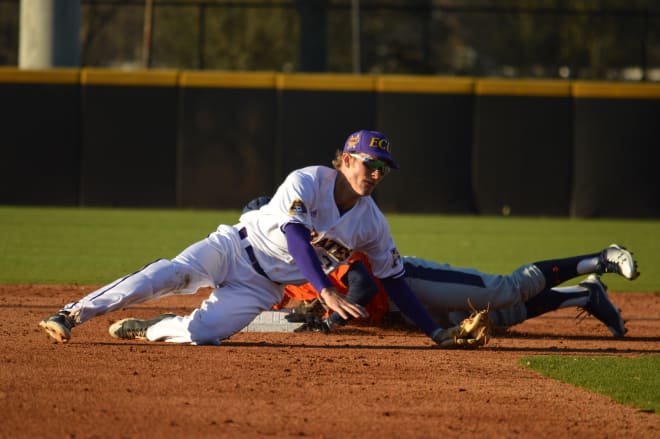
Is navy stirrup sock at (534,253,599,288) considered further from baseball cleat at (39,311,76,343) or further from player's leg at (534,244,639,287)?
baseball cleat at (39,311,76,343)

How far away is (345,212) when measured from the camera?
18.3 ft

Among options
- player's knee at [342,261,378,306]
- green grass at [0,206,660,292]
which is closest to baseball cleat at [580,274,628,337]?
player's knee at [342,261,378,306]

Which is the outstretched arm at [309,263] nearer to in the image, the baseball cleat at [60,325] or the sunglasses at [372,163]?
the sunglasses at [372,163]

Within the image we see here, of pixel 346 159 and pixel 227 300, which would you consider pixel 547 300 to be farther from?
pixel 227 300

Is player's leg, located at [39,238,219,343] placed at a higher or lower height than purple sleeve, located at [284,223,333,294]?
lower

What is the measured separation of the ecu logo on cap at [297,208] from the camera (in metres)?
5.30

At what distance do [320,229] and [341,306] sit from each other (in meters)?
0.68

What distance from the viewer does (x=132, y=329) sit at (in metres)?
5.98

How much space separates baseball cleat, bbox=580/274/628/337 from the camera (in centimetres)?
667

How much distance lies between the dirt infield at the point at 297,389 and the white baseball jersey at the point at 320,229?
0.50 meters

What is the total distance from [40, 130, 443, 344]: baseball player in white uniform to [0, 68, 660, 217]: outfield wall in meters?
10.2

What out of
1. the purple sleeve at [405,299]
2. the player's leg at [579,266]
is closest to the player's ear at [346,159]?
the purple sleeve at [405,299]

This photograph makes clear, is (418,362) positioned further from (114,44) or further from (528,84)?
(114,44)

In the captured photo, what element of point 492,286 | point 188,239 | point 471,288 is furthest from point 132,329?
point 188,239
